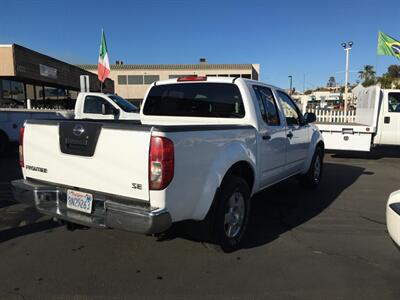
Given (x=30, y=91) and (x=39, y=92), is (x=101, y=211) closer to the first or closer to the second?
(x=30, y=91)

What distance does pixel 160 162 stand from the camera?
315 cm

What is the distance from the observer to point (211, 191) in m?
3.76

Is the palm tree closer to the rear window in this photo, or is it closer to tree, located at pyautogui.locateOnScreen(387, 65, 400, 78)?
tree, located at pyautogui.locateOnScreen(387, 65, 400, 78)

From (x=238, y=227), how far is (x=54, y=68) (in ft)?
85.2

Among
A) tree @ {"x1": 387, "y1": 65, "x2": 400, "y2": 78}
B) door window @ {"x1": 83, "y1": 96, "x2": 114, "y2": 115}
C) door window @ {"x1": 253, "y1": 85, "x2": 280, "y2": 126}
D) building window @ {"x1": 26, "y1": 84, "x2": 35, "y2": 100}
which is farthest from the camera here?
tree @ {"x1": 387, "y1": 65, "x2": 400, "y2": 78}

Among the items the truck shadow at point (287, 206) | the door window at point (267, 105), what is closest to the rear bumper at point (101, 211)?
the truck shadow at point (287, 206)

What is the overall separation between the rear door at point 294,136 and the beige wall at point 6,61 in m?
19.0

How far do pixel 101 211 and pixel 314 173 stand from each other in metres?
4.90

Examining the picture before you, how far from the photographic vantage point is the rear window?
16.0ft

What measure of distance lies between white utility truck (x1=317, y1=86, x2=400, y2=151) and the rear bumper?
9346mm

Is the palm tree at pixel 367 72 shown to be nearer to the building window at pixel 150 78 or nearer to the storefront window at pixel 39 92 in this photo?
the building window at pixel 150 78

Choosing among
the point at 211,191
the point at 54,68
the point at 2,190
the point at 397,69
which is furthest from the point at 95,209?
the point at 397,69

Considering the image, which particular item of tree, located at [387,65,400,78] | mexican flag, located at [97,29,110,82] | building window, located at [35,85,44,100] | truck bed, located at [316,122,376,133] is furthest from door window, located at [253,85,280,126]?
tree, located at [387,65,400,78]

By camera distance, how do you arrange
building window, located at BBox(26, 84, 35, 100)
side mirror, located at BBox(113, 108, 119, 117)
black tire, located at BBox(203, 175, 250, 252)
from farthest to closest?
building window, located at BBox(26, 84, 35, 100) < side mirror, located at BBox(113, 108, 119, 117) < black tire, located at BBox(203, 175, 250, 252)
